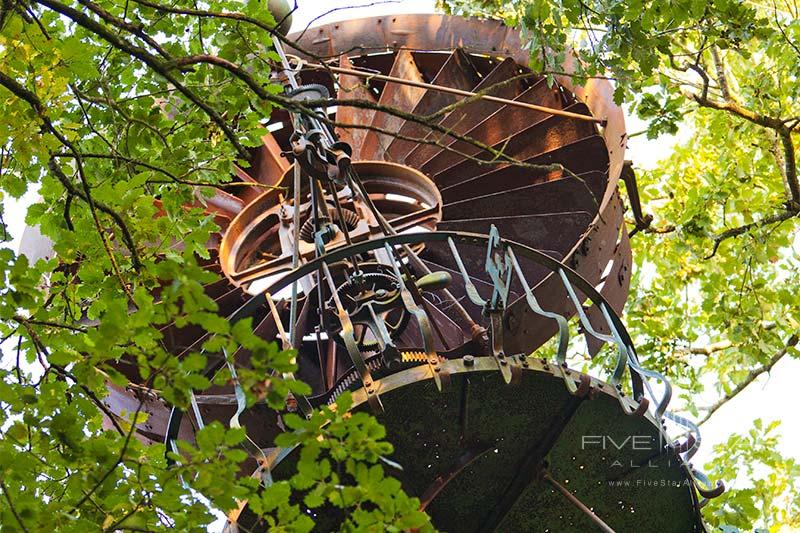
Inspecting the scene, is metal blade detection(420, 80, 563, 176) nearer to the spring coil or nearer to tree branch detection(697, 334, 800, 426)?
the spring coil

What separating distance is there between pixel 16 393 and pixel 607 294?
4267mm

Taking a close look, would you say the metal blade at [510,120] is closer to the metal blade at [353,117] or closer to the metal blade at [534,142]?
the metal blade at [534,142]

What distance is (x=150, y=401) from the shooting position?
663 cm

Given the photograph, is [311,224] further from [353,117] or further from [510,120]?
[510,120]

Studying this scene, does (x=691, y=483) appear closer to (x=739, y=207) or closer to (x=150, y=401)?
(x=150, y=401)

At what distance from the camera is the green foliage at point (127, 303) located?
3385mm

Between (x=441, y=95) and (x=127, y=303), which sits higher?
(x=441, y=95)

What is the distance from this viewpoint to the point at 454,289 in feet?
25.4

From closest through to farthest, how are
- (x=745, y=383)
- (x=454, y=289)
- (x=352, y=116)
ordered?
(x=454, y=289) → (x=352, y=116) → (x=745, y=383)

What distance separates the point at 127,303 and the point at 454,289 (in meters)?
3.34

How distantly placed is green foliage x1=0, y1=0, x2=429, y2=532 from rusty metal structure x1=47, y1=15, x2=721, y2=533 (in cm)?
37

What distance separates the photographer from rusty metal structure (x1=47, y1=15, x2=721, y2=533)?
479 centimetres

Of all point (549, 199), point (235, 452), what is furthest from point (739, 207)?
point (235, 452)

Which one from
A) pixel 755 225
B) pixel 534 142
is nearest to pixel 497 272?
pixel 534 142
